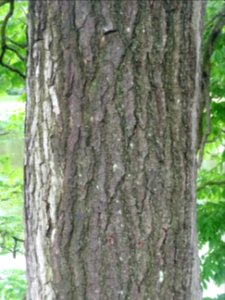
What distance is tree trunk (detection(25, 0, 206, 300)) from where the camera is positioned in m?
1.07

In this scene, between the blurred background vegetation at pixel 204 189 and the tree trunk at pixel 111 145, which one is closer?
the tree trunk at pixel 111 145

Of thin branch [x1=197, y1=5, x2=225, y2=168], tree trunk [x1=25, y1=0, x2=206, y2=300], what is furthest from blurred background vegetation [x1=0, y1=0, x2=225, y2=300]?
tree trunk [x1=25, y1=0, x2=206, y2=300]

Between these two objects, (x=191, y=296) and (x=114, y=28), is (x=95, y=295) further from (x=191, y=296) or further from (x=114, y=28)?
(x=114, y=28)

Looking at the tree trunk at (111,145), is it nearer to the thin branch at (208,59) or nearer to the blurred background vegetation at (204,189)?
the thin branch at (208,59)

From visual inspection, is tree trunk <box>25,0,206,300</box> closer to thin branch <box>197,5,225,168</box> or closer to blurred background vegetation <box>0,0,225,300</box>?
thin branch <box>197,5,225,168</box>

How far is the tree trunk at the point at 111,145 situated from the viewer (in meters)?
1.07

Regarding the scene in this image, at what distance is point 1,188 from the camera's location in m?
3.04

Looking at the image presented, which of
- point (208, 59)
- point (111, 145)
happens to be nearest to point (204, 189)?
point (208, 59)

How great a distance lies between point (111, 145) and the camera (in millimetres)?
1104

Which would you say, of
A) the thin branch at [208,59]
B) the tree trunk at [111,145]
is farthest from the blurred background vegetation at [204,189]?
the tree trunk at [111,145]

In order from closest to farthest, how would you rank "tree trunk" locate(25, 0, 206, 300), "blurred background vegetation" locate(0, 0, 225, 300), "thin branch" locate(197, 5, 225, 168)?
"tree trunk" locate(25, 0, 206, 300) < "thin branch" locate(197, 5, 225, 168) < "blurred background vegetation" locate(0, 0, 225, 300)

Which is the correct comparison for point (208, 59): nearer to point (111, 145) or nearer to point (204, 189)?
point (204, 189)

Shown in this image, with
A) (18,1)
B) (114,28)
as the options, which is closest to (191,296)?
(114,28)

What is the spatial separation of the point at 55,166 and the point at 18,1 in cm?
176
